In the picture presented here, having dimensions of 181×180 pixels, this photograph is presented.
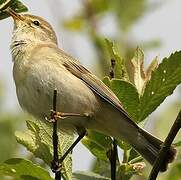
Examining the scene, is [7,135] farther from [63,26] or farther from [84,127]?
[63,26]

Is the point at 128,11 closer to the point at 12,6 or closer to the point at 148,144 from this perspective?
the point at 148,144

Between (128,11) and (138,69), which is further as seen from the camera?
(128,11)

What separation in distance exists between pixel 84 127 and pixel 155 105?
1.26 meters

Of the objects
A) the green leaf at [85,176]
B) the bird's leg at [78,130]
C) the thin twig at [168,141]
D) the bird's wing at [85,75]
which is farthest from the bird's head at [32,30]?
the thin twig at [168,141]

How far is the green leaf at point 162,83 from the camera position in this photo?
285 centimetres

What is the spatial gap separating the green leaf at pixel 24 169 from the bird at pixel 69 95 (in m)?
1.28

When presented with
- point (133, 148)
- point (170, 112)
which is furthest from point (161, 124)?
point (133, 148)

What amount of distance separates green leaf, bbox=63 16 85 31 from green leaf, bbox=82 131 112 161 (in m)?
1.59

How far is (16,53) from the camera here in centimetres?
461

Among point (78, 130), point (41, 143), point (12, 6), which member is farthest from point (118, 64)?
Answer: point (78, 130)

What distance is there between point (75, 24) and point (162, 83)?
6.78 feet

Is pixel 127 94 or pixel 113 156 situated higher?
pixel 127 94

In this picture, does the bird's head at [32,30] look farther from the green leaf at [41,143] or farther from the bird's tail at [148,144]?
the green leaf at [41,143]

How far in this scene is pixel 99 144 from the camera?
3135mm
